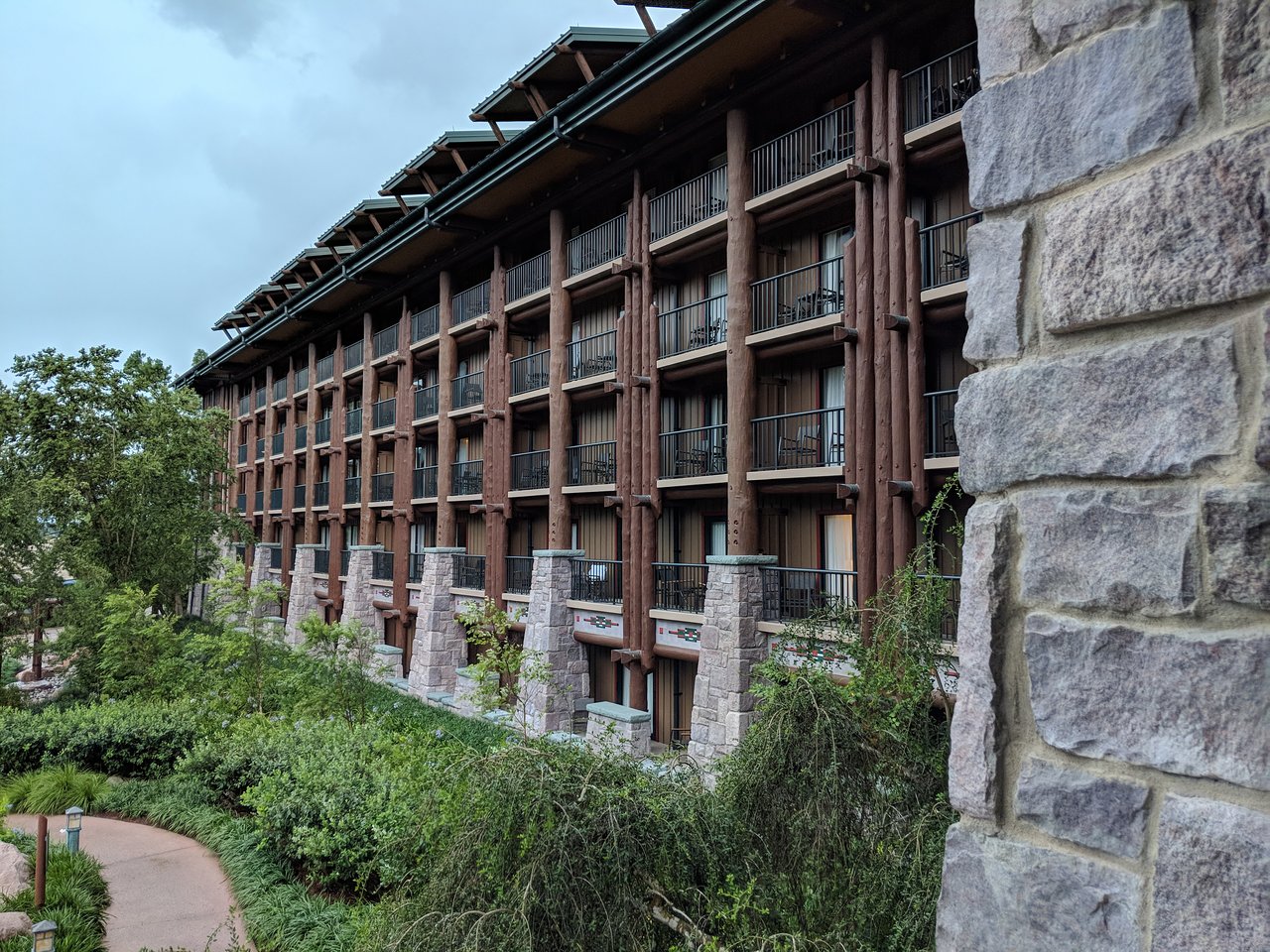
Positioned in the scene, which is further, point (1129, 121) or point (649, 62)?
point (649, 62)

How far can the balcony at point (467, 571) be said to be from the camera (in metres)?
25.2

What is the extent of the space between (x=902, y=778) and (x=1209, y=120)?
228 inches

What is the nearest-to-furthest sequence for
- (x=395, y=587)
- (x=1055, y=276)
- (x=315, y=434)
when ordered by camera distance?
(x=1055, y=276), (x=395, y=587), (x=315, y=434)

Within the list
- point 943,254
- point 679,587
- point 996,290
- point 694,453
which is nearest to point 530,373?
point 694,453

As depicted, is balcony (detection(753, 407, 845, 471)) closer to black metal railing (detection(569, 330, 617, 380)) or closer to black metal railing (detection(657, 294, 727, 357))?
black metal railing (detection(657, 294, 727, 357))

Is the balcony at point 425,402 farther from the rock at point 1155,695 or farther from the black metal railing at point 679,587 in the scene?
the rock at point 1155,695

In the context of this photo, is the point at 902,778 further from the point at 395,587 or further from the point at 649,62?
the point at 395,587

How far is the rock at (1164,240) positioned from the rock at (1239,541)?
325 millimetres

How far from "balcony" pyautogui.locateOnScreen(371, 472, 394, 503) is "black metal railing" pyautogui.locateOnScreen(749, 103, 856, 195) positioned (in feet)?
62.1

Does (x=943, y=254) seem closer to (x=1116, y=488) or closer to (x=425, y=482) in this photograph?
(x=1116, y=488)

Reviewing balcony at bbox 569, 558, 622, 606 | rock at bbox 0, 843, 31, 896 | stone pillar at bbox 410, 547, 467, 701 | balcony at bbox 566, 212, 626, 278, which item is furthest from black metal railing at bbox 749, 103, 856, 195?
rock at bbox 0, 843, 31, 896

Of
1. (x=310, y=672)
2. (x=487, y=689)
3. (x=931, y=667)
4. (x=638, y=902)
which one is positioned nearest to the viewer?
(x=638, y=902)

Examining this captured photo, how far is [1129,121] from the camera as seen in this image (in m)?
1.52

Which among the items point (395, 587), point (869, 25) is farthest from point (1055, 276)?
point (395, 587)
